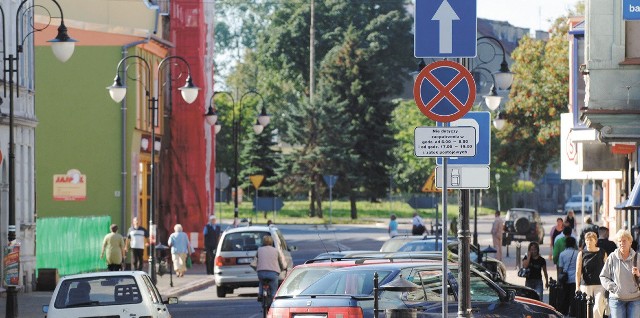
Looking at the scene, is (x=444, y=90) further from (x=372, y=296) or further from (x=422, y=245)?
(x=422, y=245)

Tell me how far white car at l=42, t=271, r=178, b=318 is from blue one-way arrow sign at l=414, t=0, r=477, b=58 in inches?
259

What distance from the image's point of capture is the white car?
1789 cm

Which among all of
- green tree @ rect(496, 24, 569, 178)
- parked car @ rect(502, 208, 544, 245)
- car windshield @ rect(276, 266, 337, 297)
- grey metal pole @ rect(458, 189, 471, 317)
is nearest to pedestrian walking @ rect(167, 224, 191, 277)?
green tree @ rect(496, 24, 569, 178)

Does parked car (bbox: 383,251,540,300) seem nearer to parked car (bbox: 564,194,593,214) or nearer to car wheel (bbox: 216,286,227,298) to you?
car wheel (bbox: 216,286,227,298)

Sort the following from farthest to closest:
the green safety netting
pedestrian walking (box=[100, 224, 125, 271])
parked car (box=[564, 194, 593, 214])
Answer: parked car (box=[564, 194, 593, 214])
the green safety netting
pedestrian walking (box=[100, 224, 125, 271])

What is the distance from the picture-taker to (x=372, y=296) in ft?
50.2

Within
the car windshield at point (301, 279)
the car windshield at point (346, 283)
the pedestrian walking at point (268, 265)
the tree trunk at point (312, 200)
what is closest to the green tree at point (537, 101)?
the pedestrian walking at point (268, 265)

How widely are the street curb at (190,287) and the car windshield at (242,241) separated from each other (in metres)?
1.68

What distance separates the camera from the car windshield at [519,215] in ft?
204

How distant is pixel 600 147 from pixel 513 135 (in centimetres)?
1989

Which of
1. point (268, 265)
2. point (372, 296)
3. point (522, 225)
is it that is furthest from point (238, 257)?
point (522, 225)

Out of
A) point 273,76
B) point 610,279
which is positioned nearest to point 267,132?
point 273,76

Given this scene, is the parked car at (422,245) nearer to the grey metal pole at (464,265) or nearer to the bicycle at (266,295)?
the bicycle at (266,295)

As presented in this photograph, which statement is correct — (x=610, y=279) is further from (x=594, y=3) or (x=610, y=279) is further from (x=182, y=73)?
(x=182, y=73)
